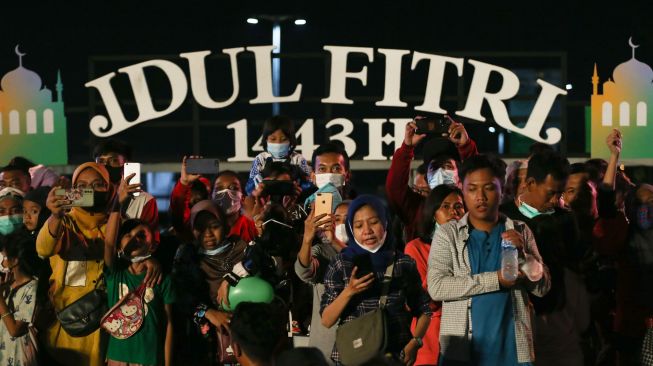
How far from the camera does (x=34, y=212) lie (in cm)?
870

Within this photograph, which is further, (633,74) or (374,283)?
(633,74)

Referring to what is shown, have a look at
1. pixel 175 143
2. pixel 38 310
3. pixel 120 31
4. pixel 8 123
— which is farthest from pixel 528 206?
pixel 120 31

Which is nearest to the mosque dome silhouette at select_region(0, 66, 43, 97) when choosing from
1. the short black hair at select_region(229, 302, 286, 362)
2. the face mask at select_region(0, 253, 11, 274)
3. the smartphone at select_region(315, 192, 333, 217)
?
the face mask at select_region(0, 253, 11, 274)

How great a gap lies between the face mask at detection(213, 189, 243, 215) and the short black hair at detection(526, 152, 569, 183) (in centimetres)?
223

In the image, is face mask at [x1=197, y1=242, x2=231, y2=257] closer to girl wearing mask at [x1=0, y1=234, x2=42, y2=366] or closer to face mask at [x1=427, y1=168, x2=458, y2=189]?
girl wearing mask at [x1=0, y1=234, x2=42, y2=366]

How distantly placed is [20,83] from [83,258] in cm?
552

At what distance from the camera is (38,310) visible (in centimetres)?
829

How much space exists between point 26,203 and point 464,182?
3627 millimetres

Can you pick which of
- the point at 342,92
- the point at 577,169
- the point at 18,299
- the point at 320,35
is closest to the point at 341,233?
the point at 577,169

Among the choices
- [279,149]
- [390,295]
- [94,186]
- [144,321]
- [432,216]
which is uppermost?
[279,149]

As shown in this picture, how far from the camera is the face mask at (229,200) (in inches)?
339

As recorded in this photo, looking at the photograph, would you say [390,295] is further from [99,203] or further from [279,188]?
[99,203]

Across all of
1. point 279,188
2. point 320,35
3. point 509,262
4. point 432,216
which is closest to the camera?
point 509,262

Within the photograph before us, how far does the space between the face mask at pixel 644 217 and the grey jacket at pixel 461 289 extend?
A: 246 centimetres
